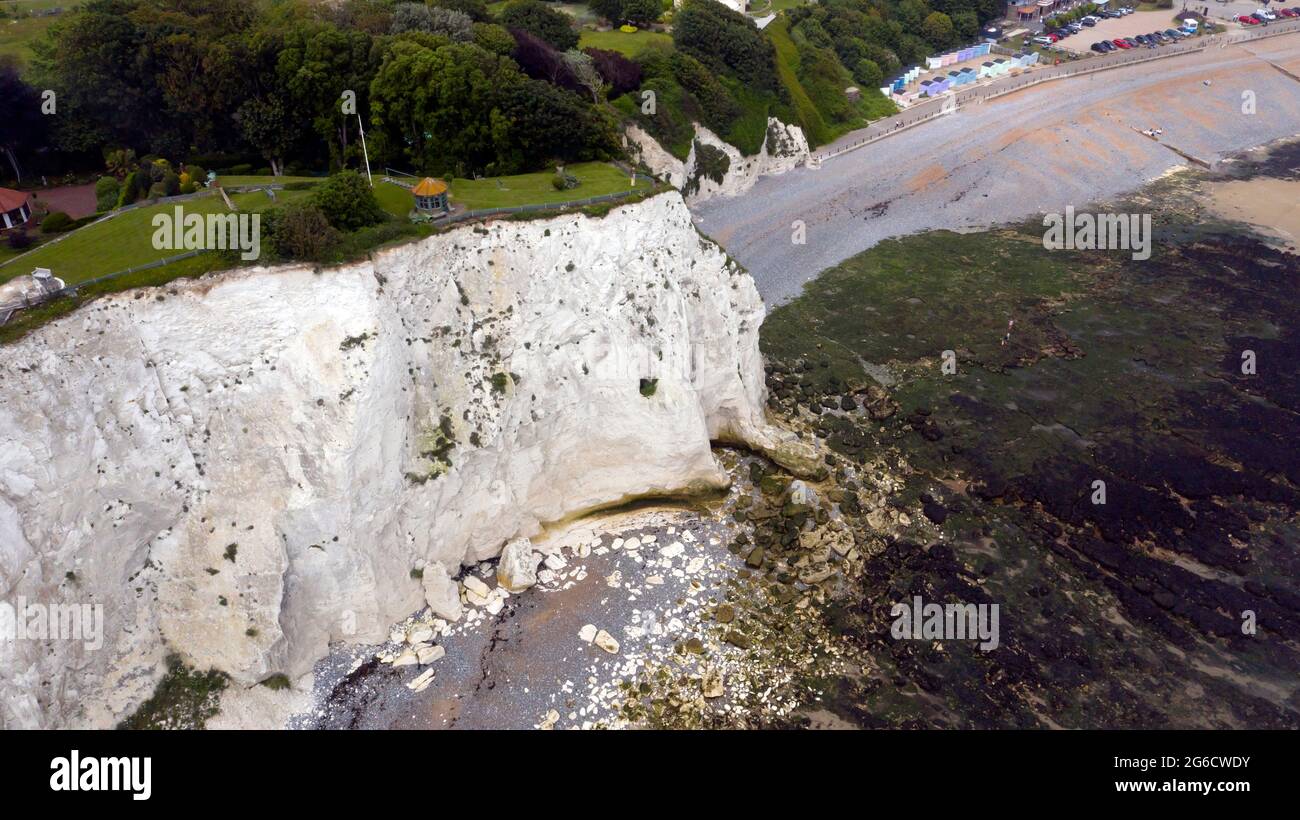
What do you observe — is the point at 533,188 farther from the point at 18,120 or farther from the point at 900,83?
the point at 900,83

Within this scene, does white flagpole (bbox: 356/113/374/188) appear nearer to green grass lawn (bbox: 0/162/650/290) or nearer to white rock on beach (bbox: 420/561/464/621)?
green grass lawn (bbox: 0/162/650/290)

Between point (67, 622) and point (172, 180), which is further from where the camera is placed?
point (172, 180)

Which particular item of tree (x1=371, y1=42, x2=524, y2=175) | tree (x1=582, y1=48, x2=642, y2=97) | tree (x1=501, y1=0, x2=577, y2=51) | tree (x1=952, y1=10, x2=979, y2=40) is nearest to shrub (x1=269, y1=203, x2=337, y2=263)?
tree (x1=371, y1=42, x2=524, y2=175)

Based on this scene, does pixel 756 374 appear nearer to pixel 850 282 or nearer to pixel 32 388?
pixel 850 282

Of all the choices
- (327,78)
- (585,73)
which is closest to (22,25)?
(327,78)
